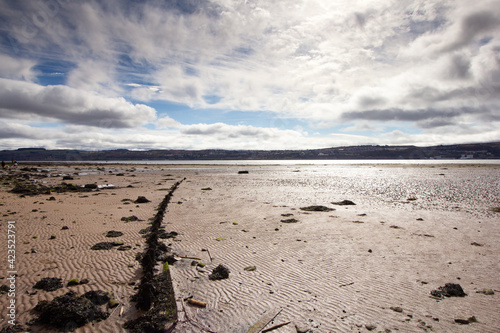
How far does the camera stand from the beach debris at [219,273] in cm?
620

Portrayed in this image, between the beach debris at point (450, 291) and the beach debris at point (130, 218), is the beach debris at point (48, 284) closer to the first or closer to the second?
the beach debris at point (130, 218)

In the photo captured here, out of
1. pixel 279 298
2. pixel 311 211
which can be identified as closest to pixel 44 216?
pixel 279 298

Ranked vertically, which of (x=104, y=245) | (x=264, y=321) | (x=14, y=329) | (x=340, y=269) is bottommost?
(x=340, y=269)

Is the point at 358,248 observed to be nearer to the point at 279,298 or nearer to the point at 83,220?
the point at 279,298

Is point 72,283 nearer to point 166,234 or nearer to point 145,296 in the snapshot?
point 145,296

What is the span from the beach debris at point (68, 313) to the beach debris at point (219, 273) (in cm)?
236

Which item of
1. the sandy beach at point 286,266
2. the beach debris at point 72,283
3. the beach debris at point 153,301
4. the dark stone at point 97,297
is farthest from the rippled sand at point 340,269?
the beach debris at point 72,283

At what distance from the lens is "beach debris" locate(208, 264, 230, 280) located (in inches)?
244

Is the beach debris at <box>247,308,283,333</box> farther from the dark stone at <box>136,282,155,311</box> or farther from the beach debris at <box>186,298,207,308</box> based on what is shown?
the dark stone at <box>136,282,155,311</box>

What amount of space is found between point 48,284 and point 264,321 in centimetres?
465

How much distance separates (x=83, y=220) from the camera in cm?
1163

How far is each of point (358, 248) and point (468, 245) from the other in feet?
12.6

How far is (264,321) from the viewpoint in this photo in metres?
4.50

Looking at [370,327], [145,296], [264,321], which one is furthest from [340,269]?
[145,296]
